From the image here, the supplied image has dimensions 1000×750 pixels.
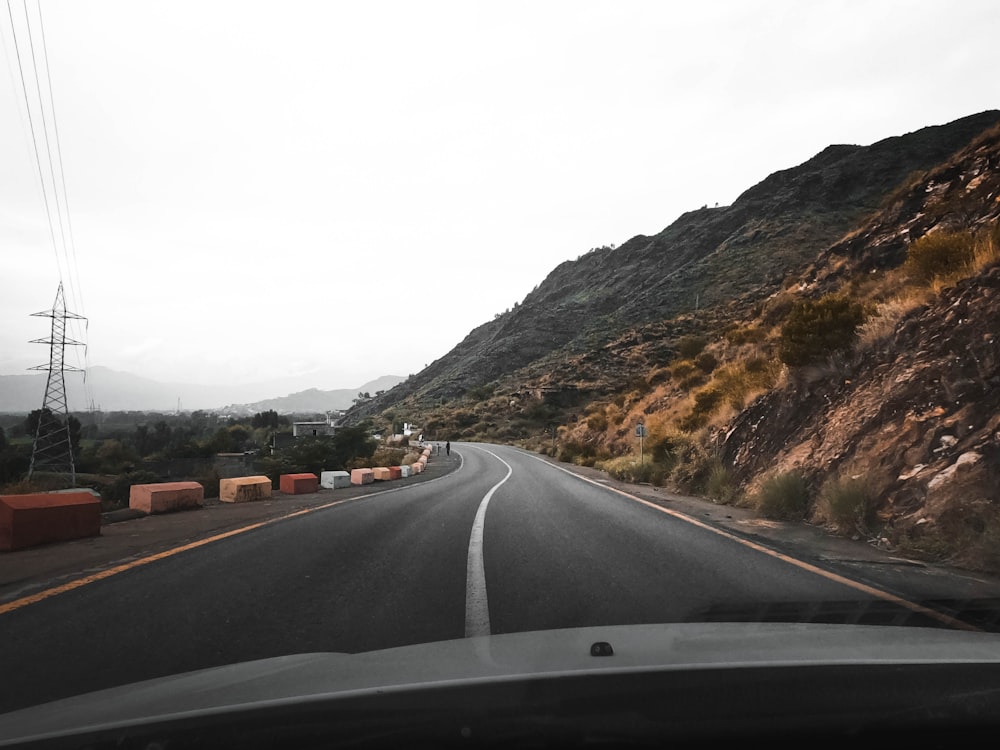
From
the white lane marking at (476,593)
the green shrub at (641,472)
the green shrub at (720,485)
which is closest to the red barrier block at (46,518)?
the white lane marking at (476,593)

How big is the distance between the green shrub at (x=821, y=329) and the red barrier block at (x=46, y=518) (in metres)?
Result: 14.1

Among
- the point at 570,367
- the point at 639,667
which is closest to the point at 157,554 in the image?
the point at 639,667

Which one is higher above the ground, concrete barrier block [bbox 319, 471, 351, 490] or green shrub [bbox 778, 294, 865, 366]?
green shrub [bbox 778, 294, 865, 366]

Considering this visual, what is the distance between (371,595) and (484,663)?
2931 millimetres

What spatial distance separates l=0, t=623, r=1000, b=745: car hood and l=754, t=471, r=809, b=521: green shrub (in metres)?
7.60

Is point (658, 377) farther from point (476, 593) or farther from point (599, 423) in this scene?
point (476, 593)

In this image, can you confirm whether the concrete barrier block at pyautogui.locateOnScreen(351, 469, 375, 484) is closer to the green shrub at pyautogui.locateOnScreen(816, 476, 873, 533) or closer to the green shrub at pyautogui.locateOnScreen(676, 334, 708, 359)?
the green shrub at pyautogui.locateOnScreen(816, 476, 873, 533)

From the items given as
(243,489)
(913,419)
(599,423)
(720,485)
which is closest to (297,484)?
(243,489)

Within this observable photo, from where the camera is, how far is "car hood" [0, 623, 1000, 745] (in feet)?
7.08

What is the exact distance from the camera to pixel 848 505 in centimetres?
857

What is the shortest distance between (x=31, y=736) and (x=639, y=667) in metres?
2.13

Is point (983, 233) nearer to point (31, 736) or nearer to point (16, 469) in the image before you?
point (31, 736)

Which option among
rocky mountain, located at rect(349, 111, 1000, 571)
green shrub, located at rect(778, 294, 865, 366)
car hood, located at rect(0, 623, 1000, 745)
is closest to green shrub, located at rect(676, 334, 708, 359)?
rocky mountain, located at rect(349, 111, 1000, 571)

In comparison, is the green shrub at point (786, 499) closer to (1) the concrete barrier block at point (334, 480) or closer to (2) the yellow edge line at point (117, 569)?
(2) the yellow edge line at point (117, 569)
